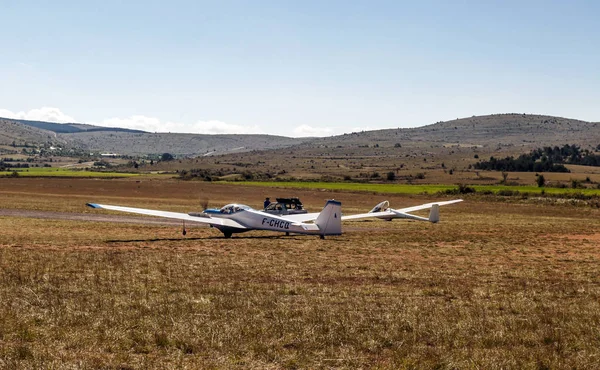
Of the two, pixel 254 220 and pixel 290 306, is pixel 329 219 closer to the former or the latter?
pixel 254 220

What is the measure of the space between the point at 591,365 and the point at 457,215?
46.6 metres

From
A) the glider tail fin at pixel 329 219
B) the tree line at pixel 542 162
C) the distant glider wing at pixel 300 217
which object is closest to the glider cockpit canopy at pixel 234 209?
the distant glider wing at pixel 300 217

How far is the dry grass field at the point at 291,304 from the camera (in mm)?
9930

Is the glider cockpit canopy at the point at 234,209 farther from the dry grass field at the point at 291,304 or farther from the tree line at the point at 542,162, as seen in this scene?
the tree line at the point at 542,162

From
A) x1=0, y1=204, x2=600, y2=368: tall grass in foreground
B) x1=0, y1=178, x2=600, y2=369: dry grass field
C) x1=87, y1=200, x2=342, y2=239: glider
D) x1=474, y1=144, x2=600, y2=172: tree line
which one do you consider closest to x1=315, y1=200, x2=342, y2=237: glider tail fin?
x1=87, y1=200, x2=342, y2=239: glider

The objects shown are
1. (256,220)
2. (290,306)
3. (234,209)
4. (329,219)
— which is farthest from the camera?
(234,209)

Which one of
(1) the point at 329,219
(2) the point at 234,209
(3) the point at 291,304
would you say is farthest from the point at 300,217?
(3) the point at 291,304

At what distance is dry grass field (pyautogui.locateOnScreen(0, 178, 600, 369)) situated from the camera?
9.93 meters

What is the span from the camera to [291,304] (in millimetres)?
14219

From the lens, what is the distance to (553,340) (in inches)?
439

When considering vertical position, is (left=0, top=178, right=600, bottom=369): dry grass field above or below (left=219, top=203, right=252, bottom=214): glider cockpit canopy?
below

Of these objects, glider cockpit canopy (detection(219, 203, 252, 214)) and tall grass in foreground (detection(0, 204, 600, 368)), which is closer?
tall grass in foreground (detection(0, 204, 600, 368))

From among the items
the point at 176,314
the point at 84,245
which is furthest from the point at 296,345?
the point at 84,245

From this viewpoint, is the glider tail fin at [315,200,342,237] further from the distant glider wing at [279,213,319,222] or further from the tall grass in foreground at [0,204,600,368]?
the distant glider wing at [279,213,319,222]
